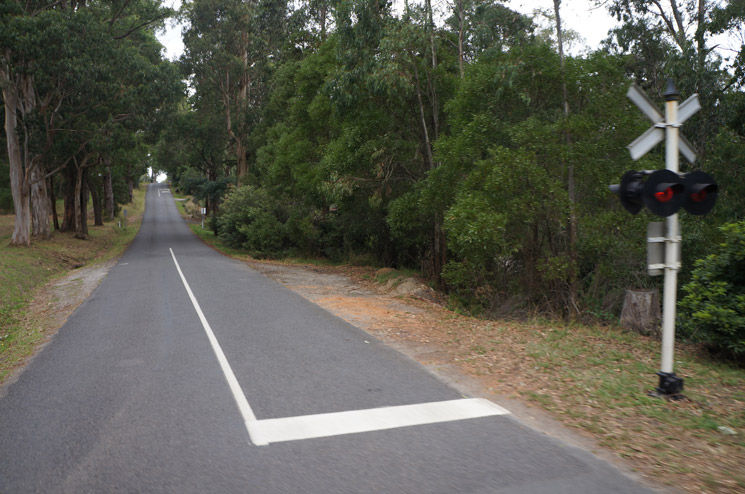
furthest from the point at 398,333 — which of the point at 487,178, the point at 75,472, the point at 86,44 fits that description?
the point at 86,44

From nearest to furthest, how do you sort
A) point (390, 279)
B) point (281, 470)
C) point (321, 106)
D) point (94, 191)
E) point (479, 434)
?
1. point (281, 470)
2. point (479, 434)
3. point (390, 279)
4. point (321, 106)
5. point (94, 191)

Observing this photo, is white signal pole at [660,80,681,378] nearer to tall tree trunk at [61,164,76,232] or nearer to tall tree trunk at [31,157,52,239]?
tall tree trunk at [31,157,52,239]

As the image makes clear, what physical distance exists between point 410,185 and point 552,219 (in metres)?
7.20

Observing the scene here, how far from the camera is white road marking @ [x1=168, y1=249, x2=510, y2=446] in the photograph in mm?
5207

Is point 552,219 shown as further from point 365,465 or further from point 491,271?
point 365,465

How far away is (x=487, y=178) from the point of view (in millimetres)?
12391

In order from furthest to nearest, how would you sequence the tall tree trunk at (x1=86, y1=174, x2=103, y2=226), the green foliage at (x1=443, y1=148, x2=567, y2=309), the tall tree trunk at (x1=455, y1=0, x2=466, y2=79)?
the tall tree trunk at (x1=86, y1=174, x2=103, y2=226) < the tall tree trunk at (x1=455, y1=0, x2=466, y2=79) < the green foliage at (x1=443, y1=148, x2=567, y2=309)

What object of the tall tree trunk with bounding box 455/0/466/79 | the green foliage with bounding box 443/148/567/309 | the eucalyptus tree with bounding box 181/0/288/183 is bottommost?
the green foliage with bounding box 443/148/567/309

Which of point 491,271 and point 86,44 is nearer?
point 491,271

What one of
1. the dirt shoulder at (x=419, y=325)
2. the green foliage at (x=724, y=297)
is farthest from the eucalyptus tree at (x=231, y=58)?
the green foliage at (x=724, y=297)

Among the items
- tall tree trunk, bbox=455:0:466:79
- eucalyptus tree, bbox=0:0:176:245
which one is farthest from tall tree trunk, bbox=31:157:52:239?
tall tree trunk, bbox=455:0:466:79

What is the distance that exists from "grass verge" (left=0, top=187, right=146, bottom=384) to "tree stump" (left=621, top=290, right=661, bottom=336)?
10652 mm

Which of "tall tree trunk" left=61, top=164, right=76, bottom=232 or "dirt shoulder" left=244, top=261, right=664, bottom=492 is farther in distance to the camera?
"tall tree trunk" left=61, top=164, right=76, bottom=232

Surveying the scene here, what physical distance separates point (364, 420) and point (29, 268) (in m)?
21.4
